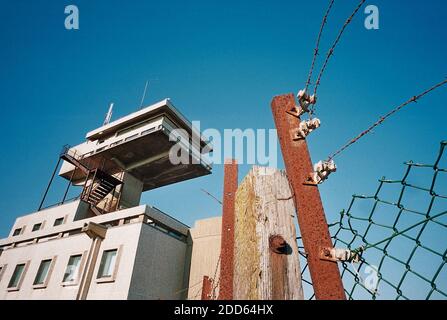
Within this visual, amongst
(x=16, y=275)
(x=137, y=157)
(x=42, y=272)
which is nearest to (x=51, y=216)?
(x=16, y=275)

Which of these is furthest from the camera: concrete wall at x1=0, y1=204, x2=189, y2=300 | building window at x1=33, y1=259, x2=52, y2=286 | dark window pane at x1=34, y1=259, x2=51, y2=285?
dark window pane at x1=34, y1=259, x2=51, y2=285

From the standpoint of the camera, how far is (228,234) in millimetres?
3264

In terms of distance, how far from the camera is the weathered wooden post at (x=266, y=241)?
4.11 feet

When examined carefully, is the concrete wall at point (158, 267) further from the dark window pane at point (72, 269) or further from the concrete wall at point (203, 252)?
the dark window pane at point (72, 269)

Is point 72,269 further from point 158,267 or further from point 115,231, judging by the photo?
point 158,267

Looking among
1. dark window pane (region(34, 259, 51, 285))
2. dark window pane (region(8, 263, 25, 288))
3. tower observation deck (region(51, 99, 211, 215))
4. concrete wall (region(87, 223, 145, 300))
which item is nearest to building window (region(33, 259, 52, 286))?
dark window pane (region(34, 259, 51, 285))

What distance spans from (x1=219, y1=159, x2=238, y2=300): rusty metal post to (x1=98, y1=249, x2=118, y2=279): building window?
49.7 ft

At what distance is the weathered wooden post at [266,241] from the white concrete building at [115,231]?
15.5 m

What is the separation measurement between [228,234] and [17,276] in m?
25.6

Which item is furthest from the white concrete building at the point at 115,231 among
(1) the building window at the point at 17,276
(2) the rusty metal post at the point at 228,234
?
(2) the rusty metal post at the point at 228,234

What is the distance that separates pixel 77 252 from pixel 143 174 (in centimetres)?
955

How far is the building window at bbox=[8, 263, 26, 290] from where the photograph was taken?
1988 cm

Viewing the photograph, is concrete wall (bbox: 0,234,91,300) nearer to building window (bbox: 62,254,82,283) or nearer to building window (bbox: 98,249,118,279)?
building window (bbox: 62,254,82,283)
